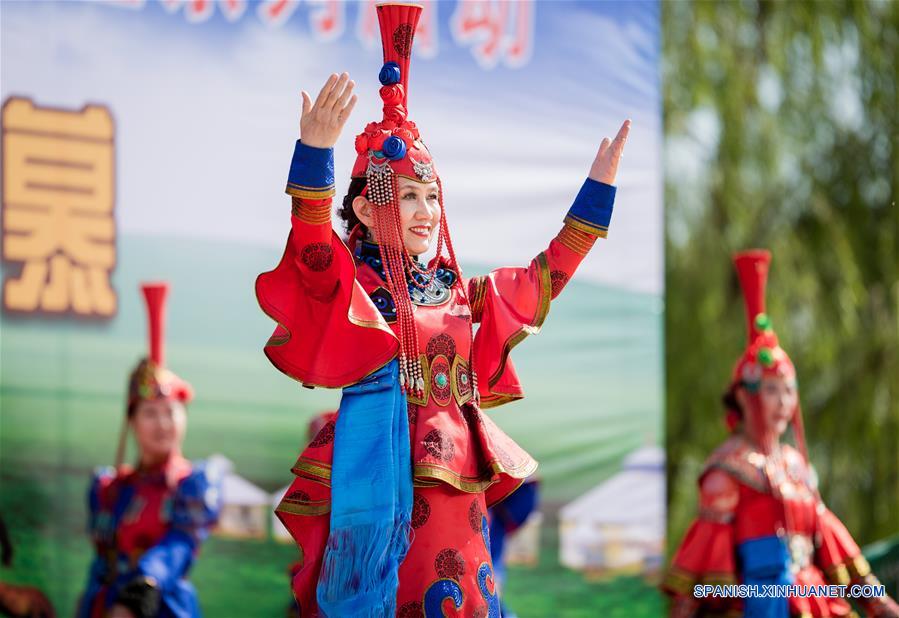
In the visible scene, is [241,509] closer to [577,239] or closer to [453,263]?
[453,263]

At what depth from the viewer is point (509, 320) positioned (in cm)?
337

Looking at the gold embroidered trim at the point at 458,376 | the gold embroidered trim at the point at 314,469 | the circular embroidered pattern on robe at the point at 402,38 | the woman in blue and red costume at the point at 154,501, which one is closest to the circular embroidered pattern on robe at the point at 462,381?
the gold embroidered trim at the point at 458,376

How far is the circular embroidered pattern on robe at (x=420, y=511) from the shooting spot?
123 inches

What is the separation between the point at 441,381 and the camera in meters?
3.23

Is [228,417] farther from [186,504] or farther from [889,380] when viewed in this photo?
[889,380]

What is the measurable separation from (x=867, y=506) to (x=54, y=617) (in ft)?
14.1

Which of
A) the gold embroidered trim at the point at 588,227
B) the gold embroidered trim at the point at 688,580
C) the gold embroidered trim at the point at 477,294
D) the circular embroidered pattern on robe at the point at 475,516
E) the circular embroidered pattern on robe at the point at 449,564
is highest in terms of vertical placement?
the gold embroidered trim at the point at 588,227

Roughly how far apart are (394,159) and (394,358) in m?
0.47

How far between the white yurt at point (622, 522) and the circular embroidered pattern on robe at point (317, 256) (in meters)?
3.13

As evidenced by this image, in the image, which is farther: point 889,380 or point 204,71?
point 889,380

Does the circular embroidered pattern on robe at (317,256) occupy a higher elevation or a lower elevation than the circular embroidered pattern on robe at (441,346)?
higher

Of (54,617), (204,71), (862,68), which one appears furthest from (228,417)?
(862,68)

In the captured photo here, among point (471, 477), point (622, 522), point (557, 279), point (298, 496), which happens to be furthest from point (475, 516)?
point (622, 522)

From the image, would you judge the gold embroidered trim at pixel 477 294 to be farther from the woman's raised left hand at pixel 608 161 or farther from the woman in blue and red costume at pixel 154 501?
the woman in blue and red costume at pixel 154 501
